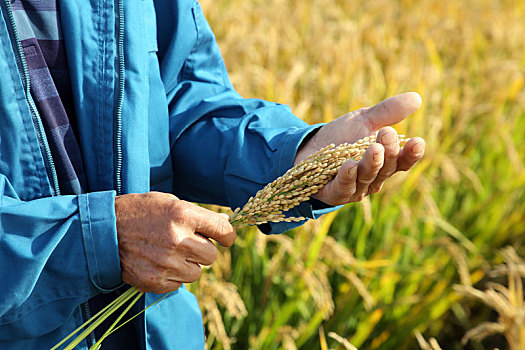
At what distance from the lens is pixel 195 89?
1.39 m

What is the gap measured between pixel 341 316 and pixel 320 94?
121 centimetres

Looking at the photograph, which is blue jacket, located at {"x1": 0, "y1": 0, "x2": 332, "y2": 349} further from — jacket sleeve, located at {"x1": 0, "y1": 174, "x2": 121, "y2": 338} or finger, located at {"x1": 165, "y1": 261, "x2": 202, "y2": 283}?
finger, located at {"x1": 165, "y1": 261, "x2": 202, "y2": 283}

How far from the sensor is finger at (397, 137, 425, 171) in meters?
1.11

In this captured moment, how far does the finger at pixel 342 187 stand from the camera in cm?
109

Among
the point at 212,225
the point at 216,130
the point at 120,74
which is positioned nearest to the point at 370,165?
the point at 212,225

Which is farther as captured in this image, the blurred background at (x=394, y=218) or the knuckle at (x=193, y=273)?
the blurred background at (x=394, y=218)

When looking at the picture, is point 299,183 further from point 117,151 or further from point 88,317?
point 88,317

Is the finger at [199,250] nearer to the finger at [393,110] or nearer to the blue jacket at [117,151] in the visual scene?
the blue jacket at [117,151]

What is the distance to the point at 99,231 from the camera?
1002 millimetres

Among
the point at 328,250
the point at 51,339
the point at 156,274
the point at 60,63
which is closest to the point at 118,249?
the point at 156,274

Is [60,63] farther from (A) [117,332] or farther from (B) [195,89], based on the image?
(A) [117,332]

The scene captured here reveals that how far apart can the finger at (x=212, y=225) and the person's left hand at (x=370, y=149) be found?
24cm

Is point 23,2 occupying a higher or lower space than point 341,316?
higher

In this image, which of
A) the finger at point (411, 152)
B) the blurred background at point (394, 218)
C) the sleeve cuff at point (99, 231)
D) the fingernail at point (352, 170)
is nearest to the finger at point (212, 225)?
the sleeve cuff at point (99, 231)
